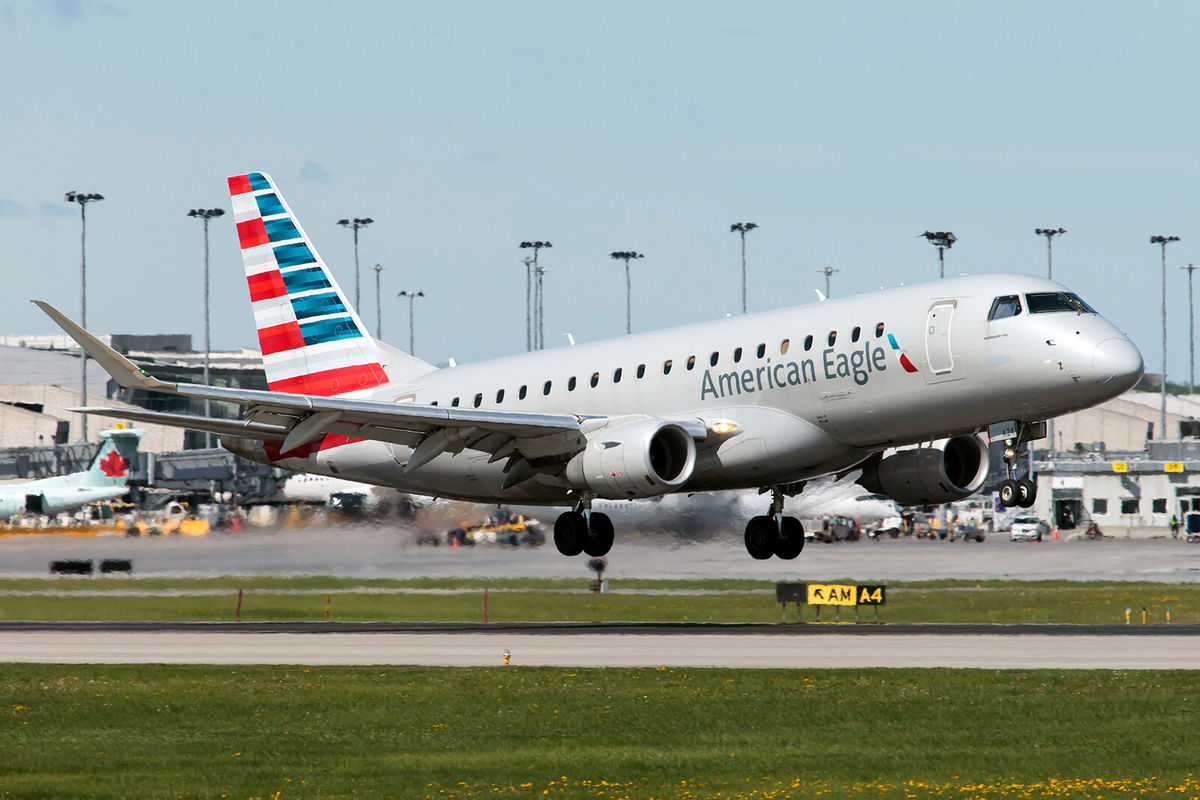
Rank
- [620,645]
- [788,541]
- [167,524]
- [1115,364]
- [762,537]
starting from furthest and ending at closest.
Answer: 1. [167,524]
2. [762,537]
3. [788,541]
4. [620,645]
5. [1115,364]

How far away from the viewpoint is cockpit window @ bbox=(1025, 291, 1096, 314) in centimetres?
3500

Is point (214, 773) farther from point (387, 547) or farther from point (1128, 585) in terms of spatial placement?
Result: point (1128, 585)

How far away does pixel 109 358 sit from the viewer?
35.3 metres

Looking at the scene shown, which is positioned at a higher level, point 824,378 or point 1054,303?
point 1054,303

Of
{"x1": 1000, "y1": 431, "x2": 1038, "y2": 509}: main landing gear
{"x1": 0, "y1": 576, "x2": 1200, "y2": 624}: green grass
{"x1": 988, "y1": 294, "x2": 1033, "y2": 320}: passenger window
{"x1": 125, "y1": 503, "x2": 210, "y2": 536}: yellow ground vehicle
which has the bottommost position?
{"x1": 0, "y1": 576, "x2": 1200, "y2": 624}: green grass

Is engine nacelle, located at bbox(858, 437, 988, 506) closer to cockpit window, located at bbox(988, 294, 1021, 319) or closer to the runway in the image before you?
the runway

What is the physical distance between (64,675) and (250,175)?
18.6 metres

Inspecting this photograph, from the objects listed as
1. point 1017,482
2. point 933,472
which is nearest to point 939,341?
point 1017,482

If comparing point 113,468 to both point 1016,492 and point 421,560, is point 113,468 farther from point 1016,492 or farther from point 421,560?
point 1016,492

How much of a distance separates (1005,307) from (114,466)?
185 feet

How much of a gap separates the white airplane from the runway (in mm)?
3204

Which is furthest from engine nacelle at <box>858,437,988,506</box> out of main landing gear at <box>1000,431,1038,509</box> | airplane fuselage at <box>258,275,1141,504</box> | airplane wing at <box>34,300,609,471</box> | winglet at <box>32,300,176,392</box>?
winglet at <box>32,300,176,392</box>

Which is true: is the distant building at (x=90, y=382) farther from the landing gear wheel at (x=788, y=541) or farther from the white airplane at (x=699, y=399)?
the landing gear wheel at (x=788, y=541)

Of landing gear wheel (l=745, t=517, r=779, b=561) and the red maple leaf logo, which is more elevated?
the red maple leaf logo
